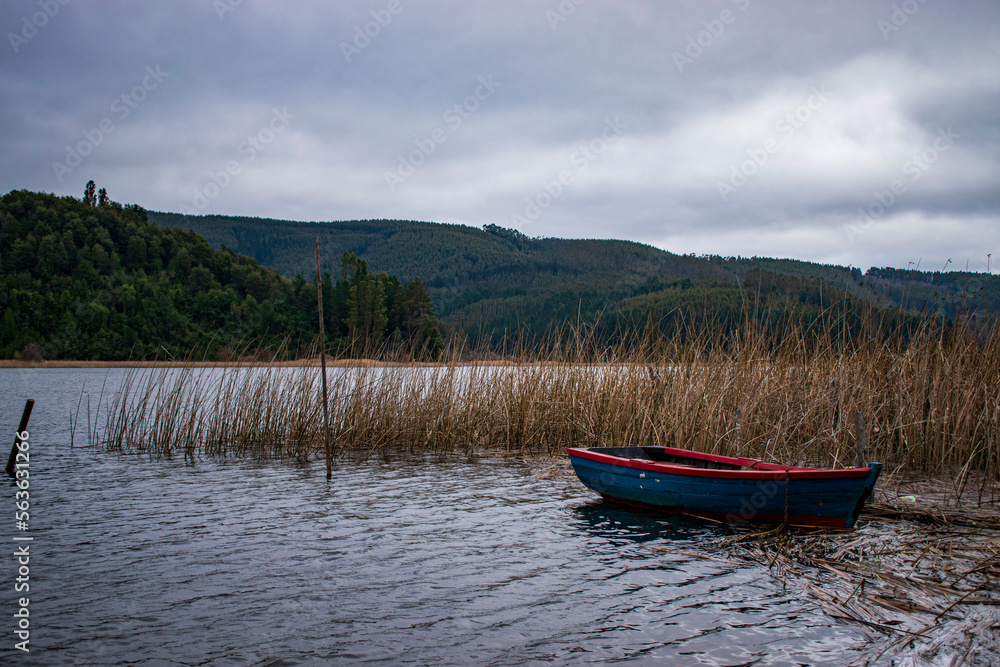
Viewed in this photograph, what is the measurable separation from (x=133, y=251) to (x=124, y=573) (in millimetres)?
82213

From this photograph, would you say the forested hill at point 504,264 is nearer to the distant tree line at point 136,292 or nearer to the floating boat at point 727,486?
the distant tree line at point 136,292

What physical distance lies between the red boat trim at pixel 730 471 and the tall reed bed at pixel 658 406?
91cm

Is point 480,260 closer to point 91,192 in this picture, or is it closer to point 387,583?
point 91,192

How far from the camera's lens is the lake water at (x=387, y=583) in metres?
4.39

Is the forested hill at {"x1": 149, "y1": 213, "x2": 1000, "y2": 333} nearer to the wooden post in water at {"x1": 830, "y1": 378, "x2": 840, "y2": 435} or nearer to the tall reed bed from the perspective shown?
the tall reed bed

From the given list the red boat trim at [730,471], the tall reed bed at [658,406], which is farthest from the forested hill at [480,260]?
the red boat trim at [730,471]

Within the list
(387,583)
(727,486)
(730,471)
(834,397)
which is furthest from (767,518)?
(387,583)

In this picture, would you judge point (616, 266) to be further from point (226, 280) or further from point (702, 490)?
point (702, 490)

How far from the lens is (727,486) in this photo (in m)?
6.83

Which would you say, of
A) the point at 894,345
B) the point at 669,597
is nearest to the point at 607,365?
the point at 894,345

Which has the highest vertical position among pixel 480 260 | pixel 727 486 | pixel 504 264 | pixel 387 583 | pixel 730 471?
pixel 480 260

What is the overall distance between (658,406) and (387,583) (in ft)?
18.2

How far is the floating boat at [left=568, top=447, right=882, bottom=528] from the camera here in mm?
6266

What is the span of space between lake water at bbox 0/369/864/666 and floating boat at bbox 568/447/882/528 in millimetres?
255
